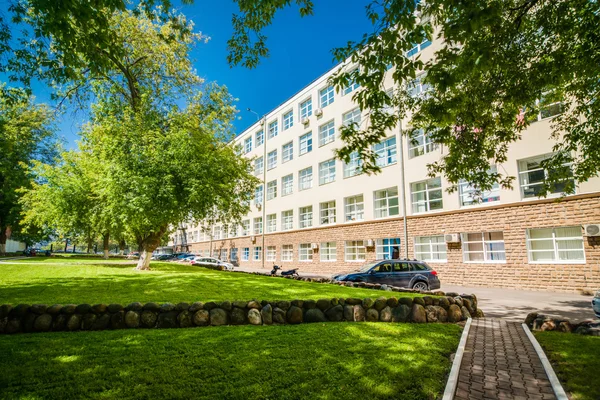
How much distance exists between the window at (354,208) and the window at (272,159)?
46.5ft

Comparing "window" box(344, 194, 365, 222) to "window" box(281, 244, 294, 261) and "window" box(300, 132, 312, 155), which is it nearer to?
"window" box(300, 132, 312, 155)

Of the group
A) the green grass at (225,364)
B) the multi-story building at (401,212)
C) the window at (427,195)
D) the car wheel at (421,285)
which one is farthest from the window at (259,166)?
the green grass at (225,364)

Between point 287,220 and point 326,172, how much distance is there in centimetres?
859

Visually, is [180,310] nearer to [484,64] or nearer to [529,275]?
[484,64]

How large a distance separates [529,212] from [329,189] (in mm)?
16611

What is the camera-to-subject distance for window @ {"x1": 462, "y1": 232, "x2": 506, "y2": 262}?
18123 mm

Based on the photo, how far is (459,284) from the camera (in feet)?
63.3

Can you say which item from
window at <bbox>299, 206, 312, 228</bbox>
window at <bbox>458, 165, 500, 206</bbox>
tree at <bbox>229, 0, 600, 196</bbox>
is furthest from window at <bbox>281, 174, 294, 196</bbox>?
tree at <bbox>229, 0, 600, 196</bbox>

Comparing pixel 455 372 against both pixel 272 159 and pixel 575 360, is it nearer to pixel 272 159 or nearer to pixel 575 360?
pixel 575 360

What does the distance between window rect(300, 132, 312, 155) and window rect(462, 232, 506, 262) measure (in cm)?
1885

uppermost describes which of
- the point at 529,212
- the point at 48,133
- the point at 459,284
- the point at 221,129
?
the point at 48,133

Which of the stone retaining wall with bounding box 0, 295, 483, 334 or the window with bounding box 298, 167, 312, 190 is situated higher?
the window with bounding box 298, 167, 312, 190

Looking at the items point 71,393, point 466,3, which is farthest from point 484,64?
point 71,393

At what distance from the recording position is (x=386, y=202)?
25.2m
